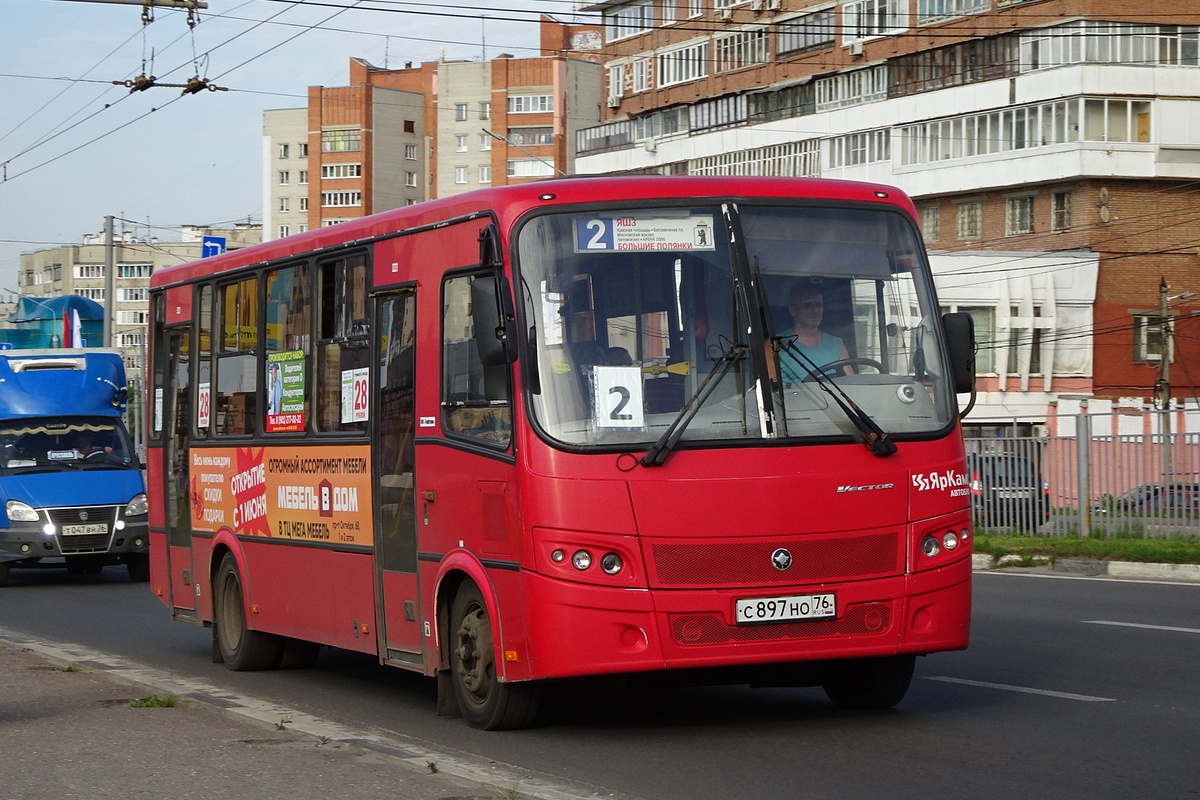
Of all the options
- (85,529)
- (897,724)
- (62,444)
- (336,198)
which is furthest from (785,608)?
(336,198)

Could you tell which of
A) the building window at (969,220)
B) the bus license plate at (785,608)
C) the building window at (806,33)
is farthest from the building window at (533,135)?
the bus license plate at (785,608)

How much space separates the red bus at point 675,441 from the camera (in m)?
8.51

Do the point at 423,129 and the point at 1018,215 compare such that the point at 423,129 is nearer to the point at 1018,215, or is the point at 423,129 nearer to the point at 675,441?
the point at 1018,215

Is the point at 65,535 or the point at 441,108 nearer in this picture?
the point at 65,535

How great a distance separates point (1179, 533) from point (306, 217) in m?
104

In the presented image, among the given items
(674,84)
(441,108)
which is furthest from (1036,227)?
(441,108)

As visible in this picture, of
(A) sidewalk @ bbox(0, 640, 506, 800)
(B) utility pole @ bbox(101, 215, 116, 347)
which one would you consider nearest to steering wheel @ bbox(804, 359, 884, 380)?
(A) sidewalk @ bbox(0, 640, 506, 800)

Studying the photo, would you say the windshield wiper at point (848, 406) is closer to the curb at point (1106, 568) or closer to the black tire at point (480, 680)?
the black tire at point (480, 680)

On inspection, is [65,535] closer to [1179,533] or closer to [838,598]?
[1179,533]

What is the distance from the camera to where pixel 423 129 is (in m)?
119

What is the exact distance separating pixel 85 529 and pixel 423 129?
98.1 metres

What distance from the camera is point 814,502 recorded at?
28.4ft

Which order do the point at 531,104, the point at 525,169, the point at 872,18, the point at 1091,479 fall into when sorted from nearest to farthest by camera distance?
the point at 1091,479 < the point at 872,18 < the point at 531,104 < the point at 525,169

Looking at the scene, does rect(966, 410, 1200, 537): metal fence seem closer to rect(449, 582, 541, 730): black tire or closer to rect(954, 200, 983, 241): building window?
rect(449, 582, 541, 730): black tire
